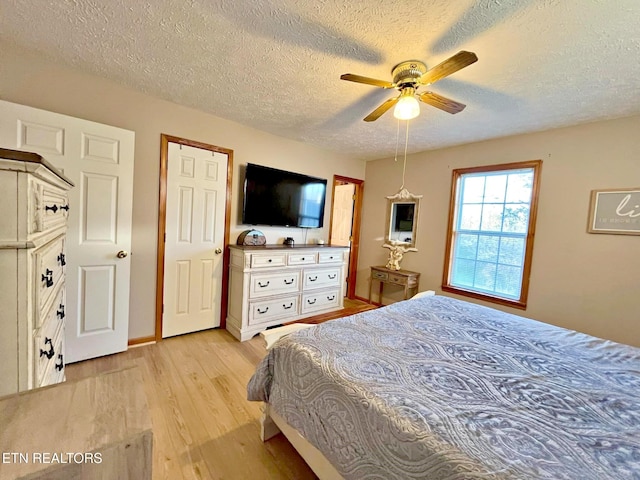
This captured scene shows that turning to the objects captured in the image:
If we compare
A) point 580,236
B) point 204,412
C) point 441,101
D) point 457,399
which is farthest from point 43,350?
point 580,236

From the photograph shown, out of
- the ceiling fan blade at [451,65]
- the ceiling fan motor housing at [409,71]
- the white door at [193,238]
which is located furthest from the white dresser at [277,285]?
the ceiling fan blade at [451,65]

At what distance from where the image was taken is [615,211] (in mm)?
2314

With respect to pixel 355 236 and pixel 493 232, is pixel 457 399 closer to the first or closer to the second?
pixel 493 232

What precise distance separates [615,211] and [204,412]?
3.71 meters

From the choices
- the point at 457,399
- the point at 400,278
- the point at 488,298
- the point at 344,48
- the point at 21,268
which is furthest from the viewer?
the point at 400,278

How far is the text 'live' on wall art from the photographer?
2230 mm

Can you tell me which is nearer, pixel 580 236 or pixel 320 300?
pixel 580 236

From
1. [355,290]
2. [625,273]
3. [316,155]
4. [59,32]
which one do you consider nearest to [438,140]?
[316,155]

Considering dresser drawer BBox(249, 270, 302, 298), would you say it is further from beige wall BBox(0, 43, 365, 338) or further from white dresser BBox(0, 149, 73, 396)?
white dresser BBox(0, 149, 73, 396)

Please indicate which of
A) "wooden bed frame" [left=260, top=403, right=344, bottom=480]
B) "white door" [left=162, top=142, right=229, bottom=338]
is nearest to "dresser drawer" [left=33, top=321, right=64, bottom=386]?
"wooden bed frame" [left=260, top=403, right=344, bottom=480]

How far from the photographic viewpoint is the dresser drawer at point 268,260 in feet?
9.20

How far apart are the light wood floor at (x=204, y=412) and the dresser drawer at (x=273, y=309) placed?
0.96 feet

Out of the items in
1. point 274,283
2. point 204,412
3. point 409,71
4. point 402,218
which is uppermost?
point 409,71

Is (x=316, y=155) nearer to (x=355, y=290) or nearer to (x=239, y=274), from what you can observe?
(x=239, y=274)
